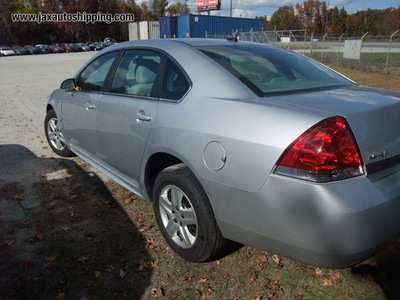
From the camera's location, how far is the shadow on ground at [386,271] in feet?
7.86

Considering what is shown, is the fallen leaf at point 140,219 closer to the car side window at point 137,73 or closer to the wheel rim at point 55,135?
the car side window at point 137,73

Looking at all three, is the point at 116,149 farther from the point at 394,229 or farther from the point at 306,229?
the point at 394,229

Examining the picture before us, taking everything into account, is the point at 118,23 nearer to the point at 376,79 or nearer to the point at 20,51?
the point at 20,51

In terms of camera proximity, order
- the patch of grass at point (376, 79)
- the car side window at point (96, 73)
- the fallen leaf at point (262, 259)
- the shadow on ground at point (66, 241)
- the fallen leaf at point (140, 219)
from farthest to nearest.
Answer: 1. the patch of grass at point (376, 79)
2. the car side window at point (96, 73)
3. the fallen leaf at point (140, 219)
4. the fallen leaf at point (262, 259)
5. the shadow on ground at point (66, 241)

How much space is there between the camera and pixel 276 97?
236 centimetres

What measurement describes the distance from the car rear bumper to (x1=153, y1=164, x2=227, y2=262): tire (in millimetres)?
355

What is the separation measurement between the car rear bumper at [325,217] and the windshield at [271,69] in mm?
769

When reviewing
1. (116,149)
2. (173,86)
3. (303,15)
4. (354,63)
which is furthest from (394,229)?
A: (303,15)

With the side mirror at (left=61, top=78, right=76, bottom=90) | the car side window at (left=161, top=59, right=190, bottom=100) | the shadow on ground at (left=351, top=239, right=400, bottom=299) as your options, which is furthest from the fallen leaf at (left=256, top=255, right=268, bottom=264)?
the side mirror at (left=61, top=78, right=76, bottom=90)

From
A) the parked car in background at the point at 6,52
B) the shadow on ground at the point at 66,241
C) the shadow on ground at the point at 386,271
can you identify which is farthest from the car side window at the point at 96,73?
the parked car in background at the point at 6,52

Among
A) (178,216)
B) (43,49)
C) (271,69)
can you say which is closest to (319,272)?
(178,216)

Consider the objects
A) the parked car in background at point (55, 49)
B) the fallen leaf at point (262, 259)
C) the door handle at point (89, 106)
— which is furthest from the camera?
the parked car in background at point (55, 49)

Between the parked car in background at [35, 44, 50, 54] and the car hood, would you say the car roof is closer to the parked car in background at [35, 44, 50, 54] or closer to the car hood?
the car hood

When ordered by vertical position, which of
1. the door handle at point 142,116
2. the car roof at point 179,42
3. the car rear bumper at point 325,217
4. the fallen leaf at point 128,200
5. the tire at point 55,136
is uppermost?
the car roof at point 179,42
